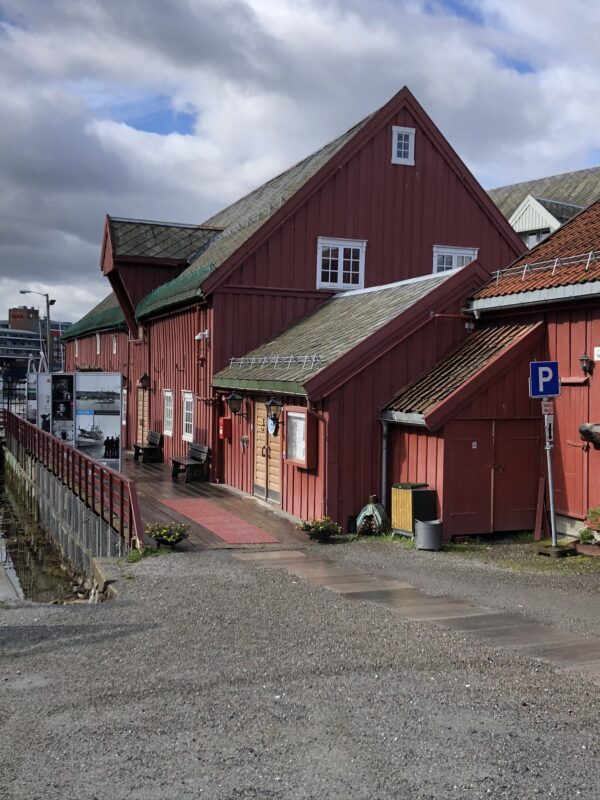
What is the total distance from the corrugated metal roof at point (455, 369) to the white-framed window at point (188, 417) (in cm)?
916

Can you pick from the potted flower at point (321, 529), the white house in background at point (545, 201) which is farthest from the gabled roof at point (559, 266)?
the white house in background at point (545, 201)

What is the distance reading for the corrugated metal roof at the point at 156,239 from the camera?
86.1ft

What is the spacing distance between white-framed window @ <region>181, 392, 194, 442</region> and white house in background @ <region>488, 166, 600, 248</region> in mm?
12801

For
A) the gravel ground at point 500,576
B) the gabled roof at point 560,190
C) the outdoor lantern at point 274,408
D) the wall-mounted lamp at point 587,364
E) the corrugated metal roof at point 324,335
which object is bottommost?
the gravel ground at point 500,576

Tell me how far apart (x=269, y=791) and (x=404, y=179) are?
18.8m

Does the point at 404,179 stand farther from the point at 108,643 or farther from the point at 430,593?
the point at 108,643

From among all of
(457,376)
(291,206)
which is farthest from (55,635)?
(291,206)

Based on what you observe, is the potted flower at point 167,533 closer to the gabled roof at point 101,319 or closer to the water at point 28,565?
the water at point 28,565

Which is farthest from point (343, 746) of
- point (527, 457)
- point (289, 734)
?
point (527, 457)

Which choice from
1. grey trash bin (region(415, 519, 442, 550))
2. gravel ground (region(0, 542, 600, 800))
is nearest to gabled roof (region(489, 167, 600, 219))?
grey trash bin (region(415, 519, 442, 550))

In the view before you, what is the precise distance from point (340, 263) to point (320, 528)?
1003cm

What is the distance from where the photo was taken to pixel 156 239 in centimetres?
2678

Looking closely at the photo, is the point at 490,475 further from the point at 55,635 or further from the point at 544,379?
the point at 55,635

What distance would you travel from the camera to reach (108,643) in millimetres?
7617
